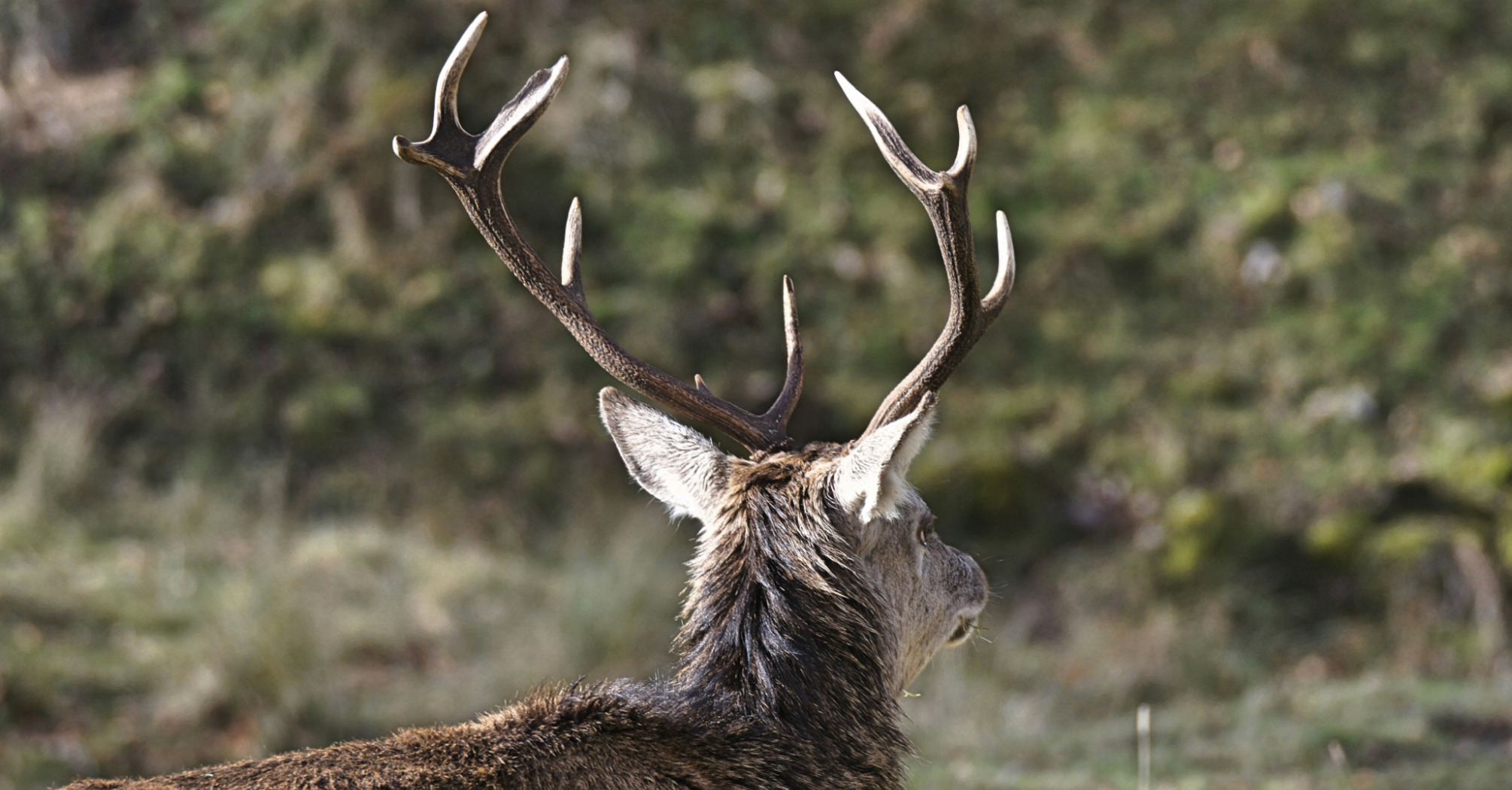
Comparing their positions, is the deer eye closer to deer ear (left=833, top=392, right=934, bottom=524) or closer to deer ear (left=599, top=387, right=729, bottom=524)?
deer ear (left=833, top=392, right=934, bottom=524)

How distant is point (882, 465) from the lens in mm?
3168

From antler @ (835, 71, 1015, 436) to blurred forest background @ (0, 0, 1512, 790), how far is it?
3256 mm

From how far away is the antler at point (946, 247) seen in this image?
368 cm

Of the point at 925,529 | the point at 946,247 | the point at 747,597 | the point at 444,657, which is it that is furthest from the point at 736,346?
the point at 747,597

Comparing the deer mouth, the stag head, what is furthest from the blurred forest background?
the stag head

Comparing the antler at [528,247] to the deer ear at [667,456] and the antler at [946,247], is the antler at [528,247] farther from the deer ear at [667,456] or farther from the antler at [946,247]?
the antler at [946,247]

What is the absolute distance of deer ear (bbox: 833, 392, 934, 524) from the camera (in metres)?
3.10

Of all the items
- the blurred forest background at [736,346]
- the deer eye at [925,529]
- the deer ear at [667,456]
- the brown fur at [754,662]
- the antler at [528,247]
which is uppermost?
the blurred forest background at [736,346]

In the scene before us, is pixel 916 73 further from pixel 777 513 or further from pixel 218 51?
pixel 777 513

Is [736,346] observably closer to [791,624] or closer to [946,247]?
[946,247]

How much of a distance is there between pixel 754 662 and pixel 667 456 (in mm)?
691

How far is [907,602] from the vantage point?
3.65 meters

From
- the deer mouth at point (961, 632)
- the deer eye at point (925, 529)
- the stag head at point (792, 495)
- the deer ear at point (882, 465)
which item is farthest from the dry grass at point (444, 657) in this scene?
the deer ear at point (882, 465)

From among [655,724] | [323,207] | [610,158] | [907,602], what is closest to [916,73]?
[610,158]
